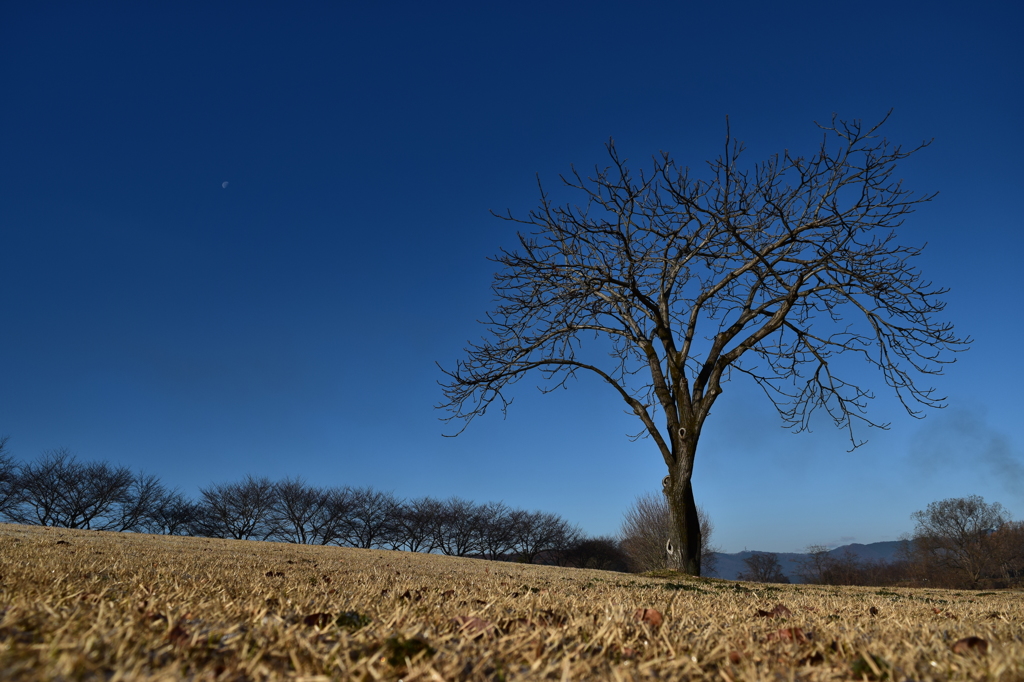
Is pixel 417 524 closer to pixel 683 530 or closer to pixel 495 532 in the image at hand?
pixel 495 532

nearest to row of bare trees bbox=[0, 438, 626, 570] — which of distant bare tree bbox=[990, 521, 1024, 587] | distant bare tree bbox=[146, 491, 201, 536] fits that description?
distant bare tree bbox=[146, 491, 201, 536]

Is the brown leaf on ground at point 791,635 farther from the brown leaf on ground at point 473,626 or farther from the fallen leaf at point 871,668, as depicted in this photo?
the brown leaf on ground at point 473,626

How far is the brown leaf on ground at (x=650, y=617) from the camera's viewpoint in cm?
251

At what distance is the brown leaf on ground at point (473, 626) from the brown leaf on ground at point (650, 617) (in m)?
0.84

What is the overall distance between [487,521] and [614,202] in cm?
5584

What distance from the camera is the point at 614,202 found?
10.8 metres

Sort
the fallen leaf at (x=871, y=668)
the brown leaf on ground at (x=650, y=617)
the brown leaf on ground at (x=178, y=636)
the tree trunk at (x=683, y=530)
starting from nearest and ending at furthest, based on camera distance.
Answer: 1. the brown leaf on ground at (x=178, y=636)
2. the fallen leaf at (x=871, y=668)
3. the brown leaf on ground at (x=650, y=617)
4. the tree trunk at (x=683, y=530)

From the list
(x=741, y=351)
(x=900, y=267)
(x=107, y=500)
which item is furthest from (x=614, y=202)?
(x=107, y=500)

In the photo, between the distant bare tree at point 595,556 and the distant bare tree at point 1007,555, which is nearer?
the distant bare tree at point 1007,555

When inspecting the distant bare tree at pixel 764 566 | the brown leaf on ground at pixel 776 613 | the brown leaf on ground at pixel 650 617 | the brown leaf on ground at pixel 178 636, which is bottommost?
the distant bare tree at pixel 764 566

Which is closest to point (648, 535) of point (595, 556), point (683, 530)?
point (595, 556)

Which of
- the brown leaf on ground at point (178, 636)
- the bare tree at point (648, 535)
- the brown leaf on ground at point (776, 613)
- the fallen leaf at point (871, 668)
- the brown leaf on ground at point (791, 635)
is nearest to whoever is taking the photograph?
the brown leaf on ground at point (178, 636)

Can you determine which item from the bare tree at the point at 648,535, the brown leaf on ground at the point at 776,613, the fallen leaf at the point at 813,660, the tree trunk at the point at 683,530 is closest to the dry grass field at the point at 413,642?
the fallen leaf at the point at 813,660

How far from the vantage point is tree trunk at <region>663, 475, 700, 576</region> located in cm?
1103
